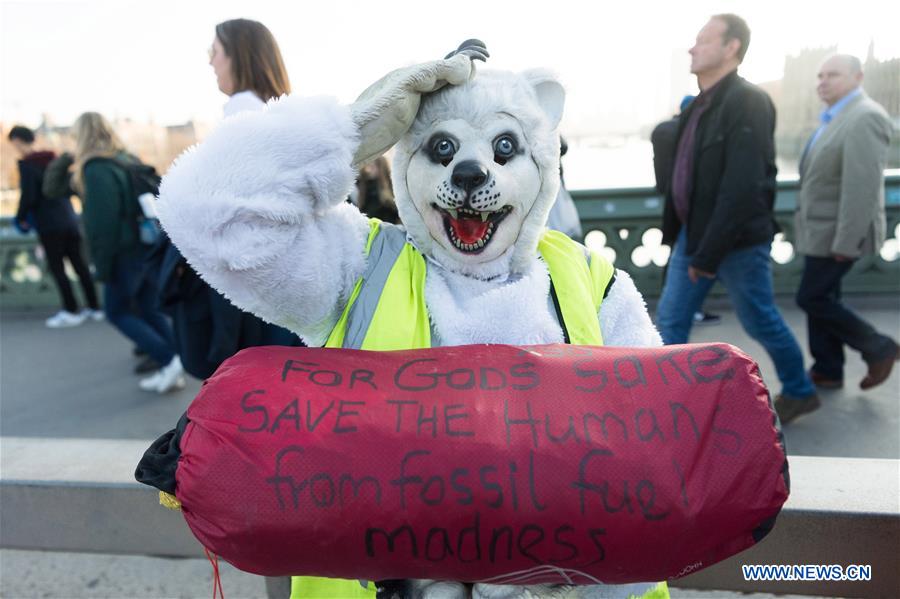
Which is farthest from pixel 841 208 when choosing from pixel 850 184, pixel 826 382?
pixel 826 382

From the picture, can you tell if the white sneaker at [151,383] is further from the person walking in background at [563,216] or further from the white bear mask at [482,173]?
the white bear mask at [482,173]

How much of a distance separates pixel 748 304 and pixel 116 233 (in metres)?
3.57

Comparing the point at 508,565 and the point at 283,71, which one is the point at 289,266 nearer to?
the point at 508,565

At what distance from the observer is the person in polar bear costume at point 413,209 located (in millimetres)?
1227

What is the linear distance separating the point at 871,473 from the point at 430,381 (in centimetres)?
161

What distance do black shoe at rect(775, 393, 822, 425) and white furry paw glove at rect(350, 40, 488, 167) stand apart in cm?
257

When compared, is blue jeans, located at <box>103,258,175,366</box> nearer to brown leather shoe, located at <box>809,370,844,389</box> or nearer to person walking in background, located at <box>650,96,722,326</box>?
person walking in background, located at <box>650,96,722,326</box>

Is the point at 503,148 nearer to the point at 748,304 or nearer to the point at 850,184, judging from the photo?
the point at 748,304

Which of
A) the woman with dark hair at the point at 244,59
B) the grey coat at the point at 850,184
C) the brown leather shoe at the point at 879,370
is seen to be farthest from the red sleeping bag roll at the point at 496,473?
the brown leather shoe at the point at 879,370

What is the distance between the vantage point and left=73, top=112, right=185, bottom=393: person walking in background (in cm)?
388

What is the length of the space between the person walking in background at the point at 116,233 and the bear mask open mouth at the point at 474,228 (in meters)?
2.92

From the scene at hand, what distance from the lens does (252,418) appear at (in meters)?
1.05

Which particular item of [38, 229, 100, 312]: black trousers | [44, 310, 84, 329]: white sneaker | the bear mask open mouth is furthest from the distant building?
the bear mask open mouth

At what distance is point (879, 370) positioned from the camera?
10.9 ft
